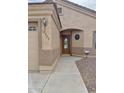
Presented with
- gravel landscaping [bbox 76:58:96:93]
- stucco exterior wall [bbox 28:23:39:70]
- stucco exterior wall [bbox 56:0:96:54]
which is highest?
stucco exterior wall [bbox 56:0:96:54]

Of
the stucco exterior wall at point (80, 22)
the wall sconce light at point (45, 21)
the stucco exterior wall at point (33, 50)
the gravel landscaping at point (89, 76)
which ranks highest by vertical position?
the stucco exterior wall at point (80, 22)

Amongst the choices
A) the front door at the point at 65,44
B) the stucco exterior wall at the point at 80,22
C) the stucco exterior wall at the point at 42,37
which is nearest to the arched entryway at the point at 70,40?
the front door at the point at 65,44

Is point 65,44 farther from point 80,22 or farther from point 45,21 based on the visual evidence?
point 45,21

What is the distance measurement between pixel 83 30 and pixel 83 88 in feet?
46.9

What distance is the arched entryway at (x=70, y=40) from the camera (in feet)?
66.5

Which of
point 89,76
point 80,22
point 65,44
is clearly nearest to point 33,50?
point 89,76

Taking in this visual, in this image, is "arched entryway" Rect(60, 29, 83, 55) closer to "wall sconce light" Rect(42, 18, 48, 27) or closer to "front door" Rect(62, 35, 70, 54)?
"front door" Rect(62, 35, 70, 54)

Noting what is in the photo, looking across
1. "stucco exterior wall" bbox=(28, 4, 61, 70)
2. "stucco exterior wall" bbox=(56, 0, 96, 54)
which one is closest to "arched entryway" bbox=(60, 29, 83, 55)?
"stucco exterior wall" bbox=(56, 0, 96, 54)

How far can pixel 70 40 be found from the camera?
Result: 69.8 ft

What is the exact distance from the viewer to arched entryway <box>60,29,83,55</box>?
20275 mm

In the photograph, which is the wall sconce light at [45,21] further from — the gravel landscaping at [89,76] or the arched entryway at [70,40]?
the arched entryway at [70,40]
